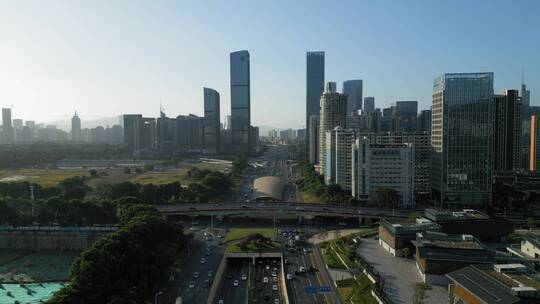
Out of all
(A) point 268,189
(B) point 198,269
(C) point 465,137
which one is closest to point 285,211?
(A) point 268,189

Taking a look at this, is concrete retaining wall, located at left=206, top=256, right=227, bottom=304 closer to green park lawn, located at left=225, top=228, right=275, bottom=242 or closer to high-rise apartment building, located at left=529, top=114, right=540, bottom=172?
green park lawn, located at left=225, top=228, right=275, bottom=242

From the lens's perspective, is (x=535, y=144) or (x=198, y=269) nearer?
(x=198, y=269)

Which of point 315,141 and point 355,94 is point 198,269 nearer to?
point 315,141

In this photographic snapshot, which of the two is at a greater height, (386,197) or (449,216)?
(449,216)

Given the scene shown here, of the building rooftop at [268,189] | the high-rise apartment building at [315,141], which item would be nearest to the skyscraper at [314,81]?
the high-rise apartment building at [315,141]

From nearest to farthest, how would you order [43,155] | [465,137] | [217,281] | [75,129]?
[217,281] < [465,137] < [43,155] < [75,129]

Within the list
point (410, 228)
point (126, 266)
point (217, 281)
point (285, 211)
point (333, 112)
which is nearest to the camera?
point (126, 266)

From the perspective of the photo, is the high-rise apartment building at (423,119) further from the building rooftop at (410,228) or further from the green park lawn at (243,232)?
the building rooftop at (410,228)

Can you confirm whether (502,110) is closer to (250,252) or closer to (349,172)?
(349,172)
